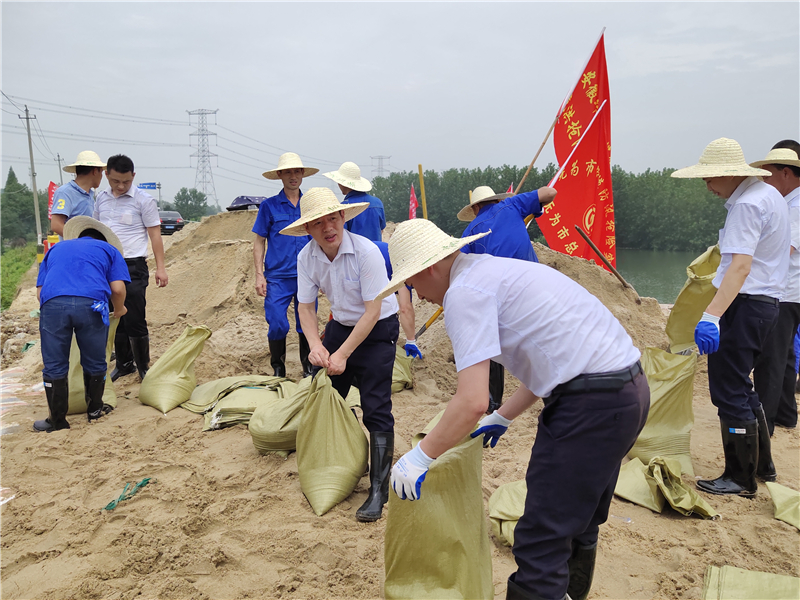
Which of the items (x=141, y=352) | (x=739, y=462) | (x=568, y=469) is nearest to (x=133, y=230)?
(x=141, y=352)

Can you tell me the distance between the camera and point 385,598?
203 centimetres

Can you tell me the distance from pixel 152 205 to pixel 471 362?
4.09 metres

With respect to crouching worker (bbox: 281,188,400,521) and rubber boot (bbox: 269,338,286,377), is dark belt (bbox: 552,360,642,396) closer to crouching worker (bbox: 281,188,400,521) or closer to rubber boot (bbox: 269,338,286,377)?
crouching worker (bbox: 281,188,400,521)

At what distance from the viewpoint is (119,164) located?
177 inches

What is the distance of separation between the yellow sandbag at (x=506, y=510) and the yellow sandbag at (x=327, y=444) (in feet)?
2.37

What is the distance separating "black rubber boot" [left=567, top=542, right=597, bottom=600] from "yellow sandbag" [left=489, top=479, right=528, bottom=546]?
0.52 metres

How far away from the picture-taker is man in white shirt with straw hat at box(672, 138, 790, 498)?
262 cm

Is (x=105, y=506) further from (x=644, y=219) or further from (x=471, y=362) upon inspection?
(x=644, y=219)

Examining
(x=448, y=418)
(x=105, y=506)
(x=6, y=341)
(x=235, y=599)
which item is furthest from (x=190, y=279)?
(x=448, y=418)

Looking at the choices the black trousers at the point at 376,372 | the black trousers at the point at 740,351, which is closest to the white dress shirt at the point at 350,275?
the black trousers at the point at 376,372

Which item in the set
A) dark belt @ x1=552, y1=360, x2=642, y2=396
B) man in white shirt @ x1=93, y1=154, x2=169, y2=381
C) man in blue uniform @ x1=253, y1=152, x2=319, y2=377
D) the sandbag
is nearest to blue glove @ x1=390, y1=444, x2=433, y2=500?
the sandbag

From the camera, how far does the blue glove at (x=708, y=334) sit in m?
2.65

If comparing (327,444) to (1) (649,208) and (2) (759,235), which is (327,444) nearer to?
(2) (759,235)

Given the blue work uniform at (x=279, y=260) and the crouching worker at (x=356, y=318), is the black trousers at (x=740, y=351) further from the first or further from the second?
the blue work uniform at (x=279, y=260)
